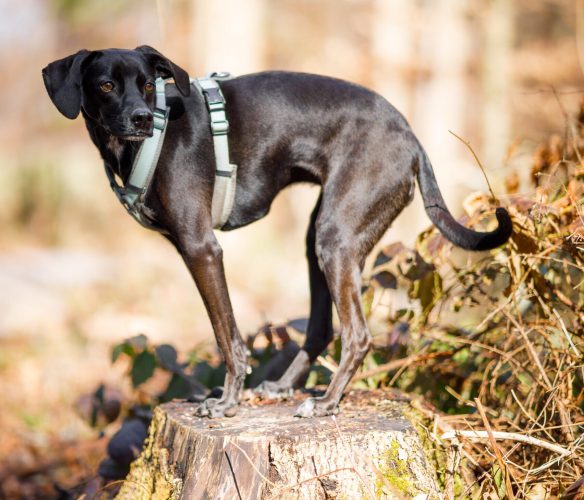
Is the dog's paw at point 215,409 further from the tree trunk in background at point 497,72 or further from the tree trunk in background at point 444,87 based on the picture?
the tree trunk in background at point 497,72

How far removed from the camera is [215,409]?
10.2 ft

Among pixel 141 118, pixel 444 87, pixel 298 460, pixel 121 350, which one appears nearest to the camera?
pixel 298 460

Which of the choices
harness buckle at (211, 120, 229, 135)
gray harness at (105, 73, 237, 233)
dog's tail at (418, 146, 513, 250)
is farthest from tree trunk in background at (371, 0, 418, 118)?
harness buckle at (211, 120, 229, 135)

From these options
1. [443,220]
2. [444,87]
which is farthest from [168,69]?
[444,87]

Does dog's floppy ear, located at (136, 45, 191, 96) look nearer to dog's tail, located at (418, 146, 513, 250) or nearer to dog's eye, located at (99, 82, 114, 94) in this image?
dog's eye, located at (99, 82, 114, 94)

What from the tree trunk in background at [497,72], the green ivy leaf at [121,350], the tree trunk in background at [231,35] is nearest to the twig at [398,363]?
the green ivy leaf at [121,350]

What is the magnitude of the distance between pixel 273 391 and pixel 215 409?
0.43m

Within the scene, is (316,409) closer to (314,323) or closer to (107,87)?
(314,323)

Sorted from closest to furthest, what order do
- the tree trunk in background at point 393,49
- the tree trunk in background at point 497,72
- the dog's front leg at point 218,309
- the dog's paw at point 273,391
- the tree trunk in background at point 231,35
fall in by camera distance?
1. the dog's front leg at point 218,309
2. the dog's paw at point 273,391
3. the tree trunk in background at point 497,72
4. the tree trunk in background at point 393,49
5. the tree trunk in background at point 231,35

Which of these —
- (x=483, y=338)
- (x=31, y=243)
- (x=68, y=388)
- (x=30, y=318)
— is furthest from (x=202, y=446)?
(x=31, y=243)

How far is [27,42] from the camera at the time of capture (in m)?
16.4

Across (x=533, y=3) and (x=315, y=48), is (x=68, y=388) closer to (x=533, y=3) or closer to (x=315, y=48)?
(x=533, y=3)

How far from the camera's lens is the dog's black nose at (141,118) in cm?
285

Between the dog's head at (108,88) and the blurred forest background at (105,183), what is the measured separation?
2.63m
